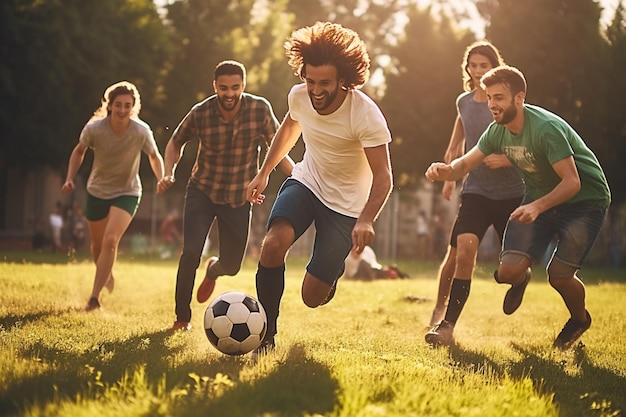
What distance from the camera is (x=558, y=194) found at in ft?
23.3

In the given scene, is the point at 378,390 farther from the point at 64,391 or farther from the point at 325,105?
the point at 325,105

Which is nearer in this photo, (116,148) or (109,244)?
(109,244)

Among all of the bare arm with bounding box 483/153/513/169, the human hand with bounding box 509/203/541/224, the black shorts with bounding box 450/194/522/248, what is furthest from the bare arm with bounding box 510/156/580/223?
the black shorts with bounding box 450/194/522/248

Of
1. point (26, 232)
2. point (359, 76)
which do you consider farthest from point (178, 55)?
point (359, 76)

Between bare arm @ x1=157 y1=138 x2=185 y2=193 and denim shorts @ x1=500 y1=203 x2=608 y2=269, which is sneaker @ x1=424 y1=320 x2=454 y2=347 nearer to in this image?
denim shorts @ x1=500 y1=203 x2=608 y2=269

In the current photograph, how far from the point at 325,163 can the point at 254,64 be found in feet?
88.5

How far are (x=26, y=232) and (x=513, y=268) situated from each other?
26.7 metres

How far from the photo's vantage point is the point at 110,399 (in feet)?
15.0

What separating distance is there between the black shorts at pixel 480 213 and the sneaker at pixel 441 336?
89 centimetres

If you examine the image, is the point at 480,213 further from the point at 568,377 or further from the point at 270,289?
the point at 270,289

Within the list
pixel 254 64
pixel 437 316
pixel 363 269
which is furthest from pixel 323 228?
pixel 254 64

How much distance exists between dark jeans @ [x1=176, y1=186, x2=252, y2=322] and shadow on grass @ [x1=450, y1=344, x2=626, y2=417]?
234cm

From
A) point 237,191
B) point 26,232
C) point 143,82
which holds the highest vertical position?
point 143,82

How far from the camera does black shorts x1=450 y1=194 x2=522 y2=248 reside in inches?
338
